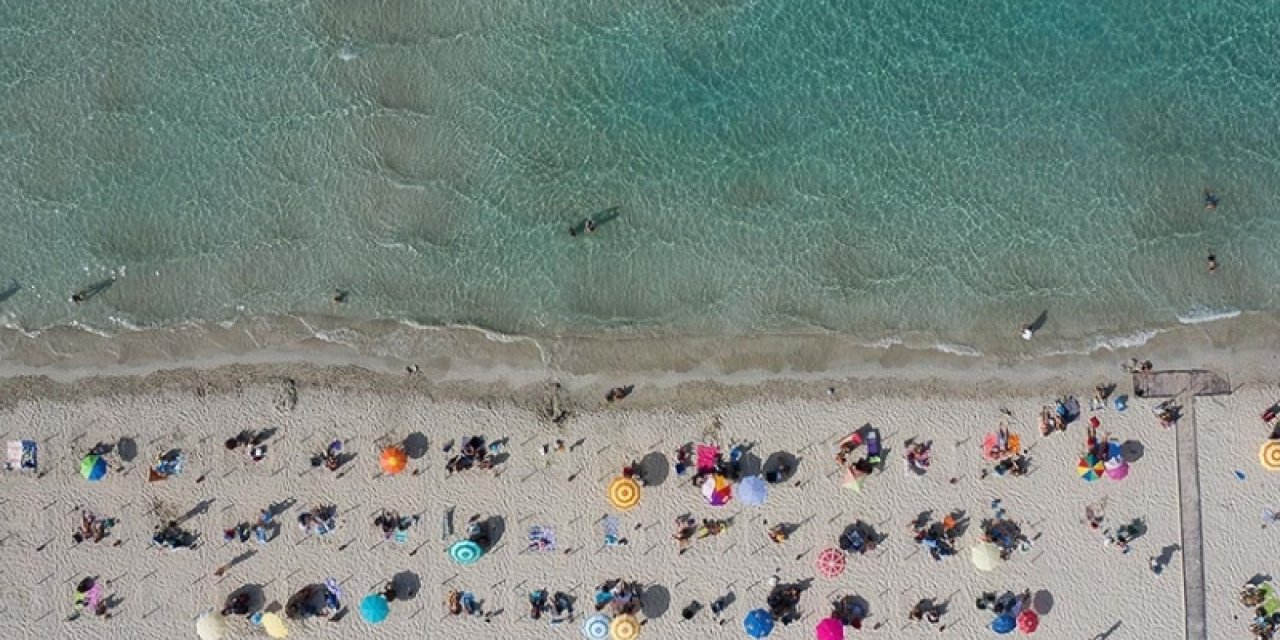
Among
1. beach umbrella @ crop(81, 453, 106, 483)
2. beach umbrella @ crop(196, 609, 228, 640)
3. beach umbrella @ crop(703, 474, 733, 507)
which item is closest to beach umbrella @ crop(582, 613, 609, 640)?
beach umbrella @ crop(703, 474, 733, 507)

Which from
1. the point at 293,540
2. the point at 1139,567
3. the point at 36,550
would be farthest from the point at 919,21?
the point at 36,550

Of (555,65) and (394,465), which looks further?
(555,65)

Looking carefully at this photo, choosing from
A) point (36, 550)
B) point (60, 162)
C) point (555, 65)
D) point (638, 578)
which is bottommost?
point (36, 550)

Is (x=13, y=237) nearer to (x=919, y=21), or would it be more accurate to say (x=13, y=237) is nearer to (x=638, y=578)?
(x=638, y=578)

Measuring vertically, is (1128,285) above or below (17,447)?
above

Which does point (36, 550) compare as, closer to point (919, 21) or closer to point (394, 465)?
point (394, 465)
